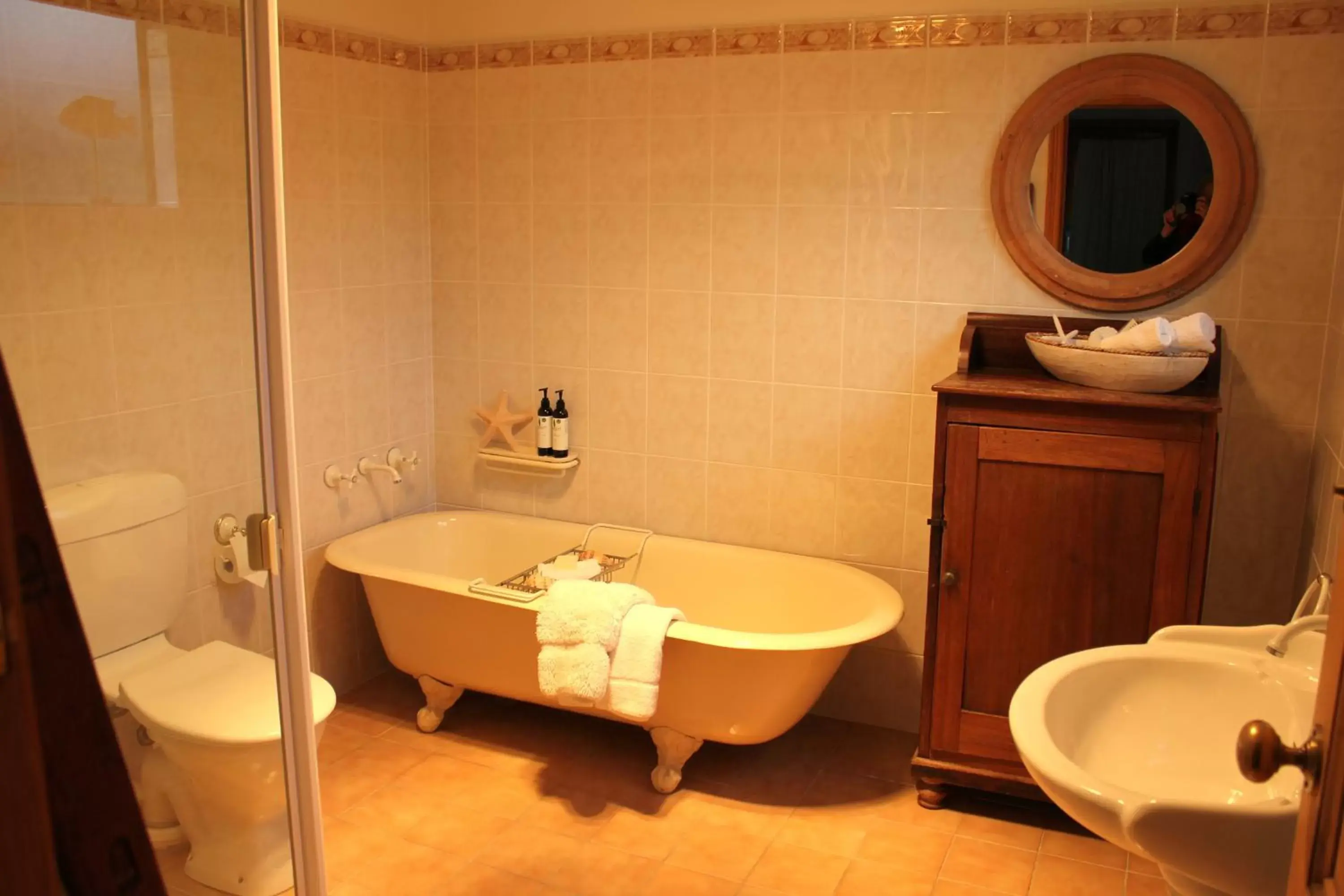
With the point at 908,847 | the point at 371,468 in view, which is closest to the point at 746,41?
the point at 371,468

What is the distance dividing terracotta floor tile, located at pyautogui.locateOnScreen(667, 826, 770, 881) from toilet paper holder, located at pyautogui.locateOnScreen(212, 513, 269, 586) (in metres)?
1.59

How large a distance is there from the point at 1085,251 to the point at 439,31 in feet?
7.45

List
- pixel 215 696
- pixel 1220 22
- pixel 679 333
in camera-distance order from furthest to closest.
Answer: pixel 679 333, pixel 1220 22, pixel 215 696

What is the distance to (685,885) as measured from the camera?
2.83 metres

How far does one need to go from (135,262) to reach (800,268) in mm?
2335

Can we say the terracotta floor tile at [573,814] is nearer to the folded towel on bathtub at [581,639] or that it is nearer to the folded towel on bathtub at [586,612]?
the folded towel on bathtub at [581,639]

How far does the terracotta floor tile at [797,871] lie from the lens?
2820 mm

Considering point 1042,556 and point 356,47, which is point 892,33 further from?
point 356,47

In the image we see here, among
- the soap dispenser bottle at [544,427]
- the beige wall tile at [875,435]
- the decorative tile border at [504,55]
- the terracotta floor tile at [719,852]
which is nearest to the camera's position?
the terracotta floor tile at [719,852]

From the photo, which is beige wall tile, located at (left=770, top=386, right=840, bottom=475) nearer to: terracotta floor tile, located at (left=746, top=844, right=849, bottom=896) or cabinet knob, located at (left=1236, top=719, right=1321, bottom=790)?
terracotta floor tile, located at (left=746, top=844, right=849, bottom=896)

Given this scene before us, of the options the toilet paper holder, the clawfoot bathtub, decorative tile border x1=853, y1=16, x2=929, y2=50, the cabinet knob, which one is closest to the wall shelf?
the clawfoot bathtub

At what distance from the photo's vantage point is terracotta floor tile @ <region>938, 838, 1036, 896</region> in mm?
2844

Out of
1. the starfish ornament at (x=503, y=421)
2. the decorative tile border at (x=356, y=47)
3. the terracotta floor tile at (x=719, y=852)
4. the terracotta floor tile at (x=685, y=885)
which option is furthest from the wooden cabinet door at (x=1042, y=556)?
the decorative tile border at (x=356, y=47)

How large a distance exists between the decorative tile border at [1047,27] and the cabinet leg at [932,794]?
2077mm
